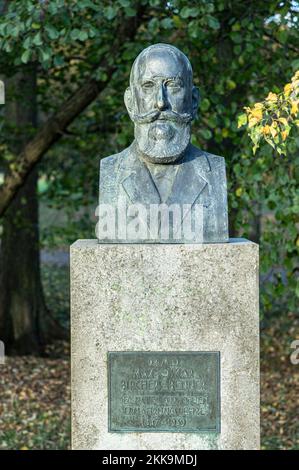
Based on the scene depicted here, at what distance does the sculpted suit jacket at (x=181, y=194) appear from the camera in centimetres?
514

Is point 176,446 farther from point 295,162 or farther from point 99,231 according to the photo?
point 295,162

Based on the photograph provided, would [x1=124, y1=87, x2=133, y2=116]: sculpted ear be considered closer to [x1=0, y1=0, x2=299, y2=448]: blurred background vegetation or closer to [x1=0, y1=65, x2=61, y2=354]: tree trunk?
[x1=0, y1=0, x2=299, y2=448]: blurred background vegetation

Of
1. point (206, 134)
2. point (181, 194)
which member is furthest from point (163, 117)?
point (206, 134)

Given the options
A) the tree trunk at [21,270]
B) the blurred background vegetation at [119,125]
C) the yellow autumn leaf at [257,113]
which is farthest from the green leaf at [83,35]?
the tree trunk at [21,270]

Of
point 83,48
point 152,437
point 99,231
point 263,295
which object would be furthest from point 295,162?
point 83,48

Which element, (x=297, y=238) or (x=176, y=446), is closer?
(x=176, y=446)

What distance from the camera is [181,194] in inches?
204

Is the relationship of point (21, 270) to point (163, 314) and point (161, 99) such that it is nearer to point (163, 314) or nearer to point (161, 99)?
point (163, 314)

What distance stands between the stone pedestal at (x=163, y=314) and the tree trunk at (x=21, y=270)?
19.4ft

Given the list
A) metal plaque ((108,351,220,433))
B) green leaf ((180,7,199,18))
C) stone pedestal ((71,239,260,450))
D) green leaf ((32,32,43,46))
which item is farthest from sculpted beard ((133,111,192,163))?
green leaf ((32,32,43,46))

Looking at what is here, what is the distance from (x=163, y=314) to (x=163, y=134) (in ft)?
3.39

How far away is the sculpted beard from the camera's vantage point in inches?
201

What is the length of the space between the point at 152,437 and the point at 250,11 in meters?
3.87

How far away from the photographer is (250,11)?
24.3ft
